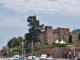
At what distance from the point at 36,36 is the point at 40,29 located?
16.4ft

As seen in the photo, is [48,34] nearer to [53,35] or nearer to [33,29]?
[53,35]

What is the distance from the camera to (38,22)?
74.7 metres

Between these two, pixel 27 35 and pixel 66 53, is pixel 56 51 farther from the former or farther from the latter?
pixel 27 35

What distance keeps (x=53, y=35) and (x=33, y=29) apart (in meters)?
7.49

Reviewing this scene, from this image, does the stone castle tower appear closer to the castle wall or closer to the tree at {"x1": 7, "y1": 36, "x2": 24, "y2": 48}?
the castle wall

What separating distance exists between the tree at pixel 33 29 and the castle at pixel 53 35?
1.93m

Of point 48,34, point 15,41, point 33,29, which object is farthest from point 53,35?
point 15,41

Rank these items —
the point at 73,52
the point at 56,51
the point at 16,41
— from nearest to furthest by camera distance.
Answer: the point at 73,52 < the point at 56,51 < the point at 16,41

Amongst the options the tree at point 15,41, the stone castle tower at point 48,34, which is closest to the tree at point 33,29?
the stone castle tower at point 48,34

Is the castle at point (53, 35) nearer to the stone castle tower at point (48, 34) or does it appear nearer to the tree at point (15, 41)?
the stone castle tower at point (48, 34)

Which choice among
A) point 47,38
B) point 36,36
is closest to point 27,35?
point 36,36

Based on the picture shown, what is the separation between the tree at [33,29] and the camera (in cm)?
7119

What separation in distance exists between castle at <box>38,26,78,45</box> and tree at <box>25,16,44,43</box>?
1933 mm

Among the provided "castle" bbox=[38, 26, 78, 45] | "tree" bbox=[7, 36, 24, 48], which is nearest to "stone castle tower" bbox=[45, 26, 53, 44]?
"castle" bbox=[38, 26, 78, 45]
